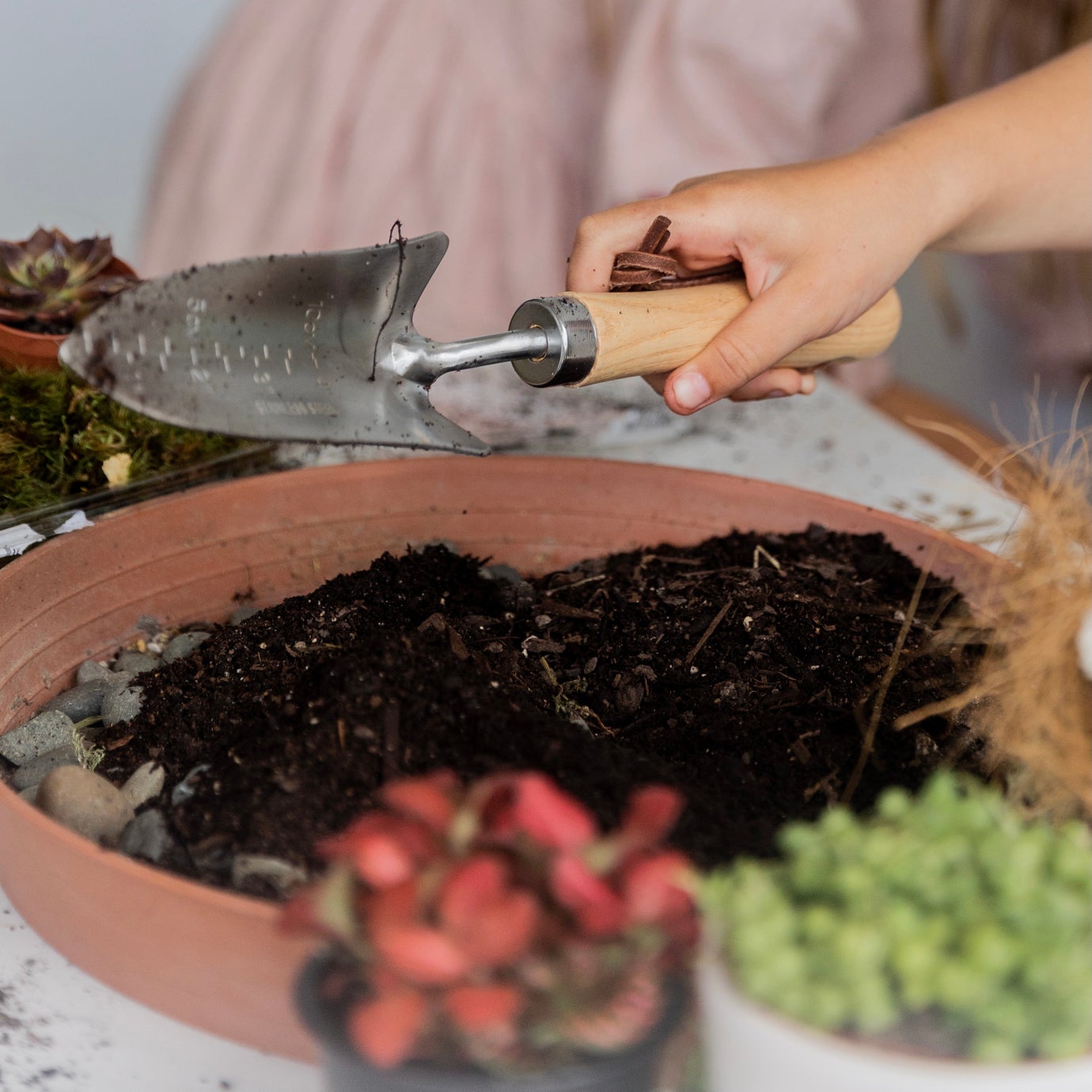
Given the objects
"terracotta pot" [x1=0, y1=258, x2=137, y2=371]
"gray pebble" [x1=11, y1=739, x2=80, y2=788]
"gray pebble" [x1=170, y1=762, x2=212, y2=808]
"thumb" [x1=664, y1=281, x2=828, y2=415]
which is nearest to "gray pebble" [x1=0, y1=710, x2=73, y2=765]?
"gray pebble" [x1=11, y1=739, x2=80, y2=788]

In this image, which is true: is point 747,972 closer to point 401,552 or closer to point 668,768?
point 668,768

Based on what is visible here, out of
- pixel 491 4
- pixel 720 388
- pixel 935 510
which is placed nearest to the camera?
pixel 720 388

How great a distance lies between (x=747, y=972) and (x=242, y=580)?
2.19 feet

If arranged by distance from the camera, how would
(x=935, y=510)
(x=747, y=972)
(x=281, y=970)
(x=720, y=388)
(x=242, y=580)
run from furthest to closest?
(x=935, y=510), (x=242, y=580), (x=720, y=388), (x=281, y=970), (x=747, y=972)

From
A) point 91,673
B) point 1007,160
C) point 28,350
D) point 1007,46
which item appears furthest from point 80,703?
point 1007,46

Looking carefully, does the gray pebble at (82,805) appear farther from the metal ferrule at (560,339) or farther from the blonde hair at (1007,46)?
the blonde hair at (1007,46)

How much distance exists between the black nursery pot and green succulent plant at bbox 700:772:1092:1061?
59mm

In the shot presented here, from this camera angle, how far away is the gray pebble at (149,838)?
62 centimetres

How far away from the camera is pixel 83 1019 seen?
0.61 metres

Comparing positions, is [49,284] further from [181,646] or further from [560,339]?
[560,339]

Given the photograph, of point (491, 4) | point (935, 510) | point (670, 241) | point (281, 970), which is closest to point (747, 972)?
point (281, 970)

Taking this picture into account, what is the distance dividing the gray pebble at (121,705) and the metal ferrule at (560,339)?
364 millimetres

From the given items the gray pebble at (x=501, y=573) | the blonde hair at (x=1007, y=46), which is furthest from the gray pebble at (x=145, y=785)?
the blonde hair at (x=1007, y=46)

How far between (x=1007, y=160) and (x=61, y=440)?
90cm
